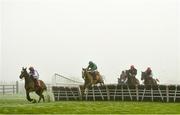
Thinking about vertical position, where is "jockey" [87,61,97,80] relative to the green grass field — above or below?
above

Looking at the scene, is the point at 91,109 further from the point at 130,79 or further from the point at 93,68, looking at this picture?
the point at 130,79

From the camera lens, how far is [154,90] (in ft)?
95.5

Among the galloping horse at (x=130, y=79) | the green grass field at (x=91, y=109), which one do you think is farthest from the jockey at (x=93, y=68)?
the green grass field at (x=91, y=109)

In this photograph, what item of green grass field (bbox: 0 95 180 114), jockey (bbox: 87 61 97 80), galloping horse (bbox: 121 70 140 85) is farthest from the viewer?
galloping horse (bbox: 121 70 140 85)

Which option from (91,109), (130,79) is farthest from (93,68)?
(91,109)

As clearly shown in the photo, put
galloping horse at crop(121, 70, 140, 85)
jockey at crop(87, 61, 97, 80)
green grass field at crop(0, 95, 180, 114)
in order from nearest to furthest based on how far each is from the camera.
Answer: green grass field at crop(0, 95, 180, 114), jockey at crop(87, 61, 97, 80), galloping horse at crop(121, 70, 140, 85)

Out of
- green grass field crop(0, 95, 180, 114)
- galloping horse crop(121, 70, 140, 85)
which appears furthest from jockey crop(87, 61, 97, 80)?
green grass field crop(0, 95, 180, 114)

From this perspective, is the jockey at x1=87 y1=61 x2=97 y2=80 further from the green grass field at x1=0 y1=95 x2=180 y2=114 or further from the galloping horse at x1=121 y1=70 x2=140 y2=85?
the green grass field at x1=0 y1=95 x2=180 y2=114

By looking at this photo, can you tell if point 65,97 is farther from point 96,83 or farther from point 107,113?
point 107,113

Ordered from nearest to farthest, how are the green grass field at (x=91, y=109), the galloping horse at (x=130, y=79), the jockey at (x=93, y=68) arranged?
the green grass field at (x=91, y=109)
the jockey at (x=93, y=68)
the galloping horse at (x=130, y=79)

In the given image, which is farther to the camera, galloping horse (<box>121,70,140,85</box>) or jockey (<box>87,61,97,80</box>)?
galloping horse (<box>121,70,140,85</box>)

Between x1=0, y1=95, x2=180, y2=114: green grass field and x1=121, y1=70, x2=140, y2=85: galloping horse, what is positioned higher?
x1=121, y1=70, x2=140, y2=85: galloping horse

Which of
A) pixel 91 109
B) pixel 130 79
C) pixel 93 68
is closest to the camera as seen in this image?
pixel 91 109

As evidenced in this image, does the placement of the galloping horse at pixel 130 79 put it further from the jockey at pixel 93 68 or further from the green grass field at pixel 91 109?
the green grass field at pixel 91 109
